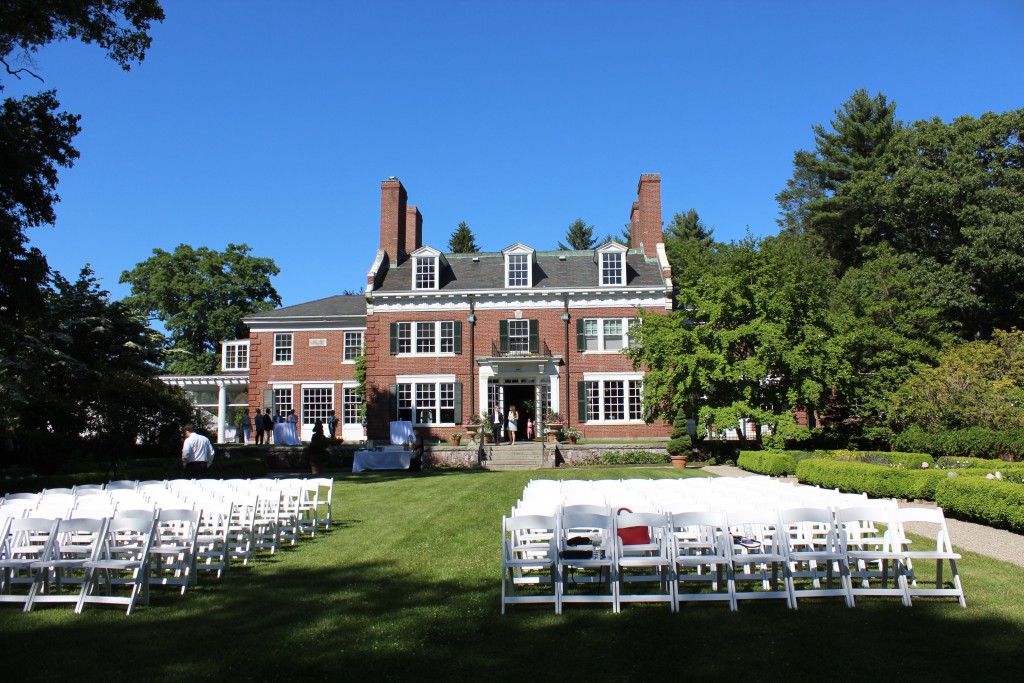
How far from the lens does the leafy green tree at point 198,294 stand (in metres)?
54.8

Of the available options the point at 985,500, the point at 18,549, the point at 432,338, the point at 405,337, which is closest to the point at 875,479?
the point at 985,500

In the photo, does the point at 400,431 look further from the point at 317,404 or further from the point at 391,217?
the point at 391,217

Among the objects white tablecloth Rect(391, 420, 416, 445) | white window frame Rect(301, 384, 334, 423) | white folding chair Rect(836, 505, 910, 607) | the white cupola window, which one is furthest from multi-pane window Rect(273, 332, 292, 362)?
white folding chair Rect(836, 505, 910, 607)

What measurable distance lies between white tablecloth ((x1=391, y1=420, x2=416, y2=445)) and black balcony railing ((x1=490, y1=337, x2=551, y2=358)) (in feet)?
15.7

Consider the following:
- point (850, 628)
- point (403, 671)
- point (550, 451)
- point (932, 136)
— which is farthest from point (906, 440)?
point (403, 671)

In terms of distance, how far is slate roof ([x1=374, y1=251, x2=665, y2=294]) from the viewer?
35062 mm

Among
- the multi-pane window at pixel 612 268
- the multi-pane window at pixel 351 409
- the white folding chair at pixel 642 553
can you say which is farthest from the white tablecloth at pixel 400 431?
the white folding chair at pixel 642 553

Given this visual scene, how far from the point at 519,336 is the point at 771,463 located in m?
14.0

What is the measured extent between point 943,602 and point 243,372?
1544 inches

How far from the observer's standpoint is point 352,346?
38469 mm

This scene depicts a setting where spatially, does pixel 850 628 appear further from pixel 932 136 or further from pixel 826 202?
pixel 826 202

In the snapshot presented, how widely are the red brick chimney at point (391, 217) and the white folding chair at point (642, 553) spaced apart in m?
30.3

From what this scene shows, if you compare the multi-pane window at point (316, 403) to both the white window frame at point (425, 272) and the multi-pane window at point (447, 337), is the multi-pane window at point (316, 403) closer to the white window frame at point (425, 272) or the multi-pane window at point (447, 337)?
the multi-pane window at point (447, 337)

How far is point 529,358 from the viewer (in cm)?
3312
